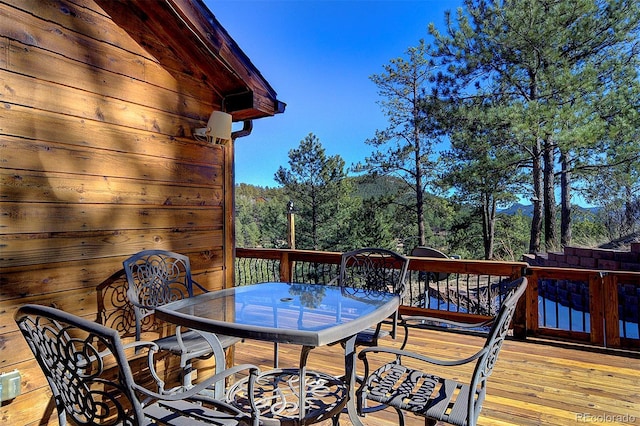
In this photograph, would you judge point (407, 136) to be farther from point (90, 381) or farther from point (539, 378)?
point (90, 381)

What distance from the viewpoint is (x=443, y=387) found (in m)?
1.79

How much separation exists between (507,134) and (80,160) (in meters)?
9.97

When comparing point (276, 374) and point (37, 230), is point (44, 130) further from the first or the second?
point (276, 374)

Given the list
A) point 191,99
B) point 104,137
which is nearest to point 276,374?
point 104,137

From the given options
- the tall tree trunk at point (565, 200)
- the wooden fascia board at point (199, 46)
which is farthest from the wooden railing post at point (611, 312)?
the tall tree trunk at point (565, 200)

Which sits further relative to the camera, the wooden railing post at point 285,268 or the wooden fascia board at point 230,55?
the wooden railing post at point 285,268

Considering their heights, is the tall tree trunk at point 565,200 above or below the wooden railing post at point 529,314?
above

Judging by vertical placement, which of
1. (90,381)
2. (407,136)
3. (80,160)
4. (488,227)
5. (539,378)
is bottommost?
(539,378)

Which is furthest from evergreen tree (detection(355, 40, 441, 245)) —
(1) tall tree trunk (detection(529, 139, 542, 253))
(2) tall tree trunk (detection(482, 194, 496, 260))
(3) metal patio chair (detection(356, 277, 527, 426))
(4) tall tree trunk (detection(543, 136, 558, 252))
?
(3) metal patio chair (detection(356, 277, 527, 426))

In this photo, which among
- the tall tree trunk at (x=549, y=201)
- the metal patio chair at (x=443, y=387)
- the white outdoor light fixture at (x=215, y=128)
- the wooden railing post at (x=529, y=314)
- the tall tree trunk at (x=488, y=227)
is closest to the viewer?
the metal patio chair at (x=443, y=387)

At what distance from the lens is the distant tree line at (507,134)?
27.9 feet

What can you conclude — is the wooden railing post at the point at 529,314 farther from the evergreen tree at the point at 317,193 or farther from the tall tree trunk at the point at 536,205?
the evergreen tree at the point at 317,193

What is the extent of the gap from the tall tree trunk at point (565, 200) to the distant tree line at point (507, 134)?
34 millimetres

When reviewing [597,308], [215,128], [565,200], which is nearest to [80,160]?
[215,128]
